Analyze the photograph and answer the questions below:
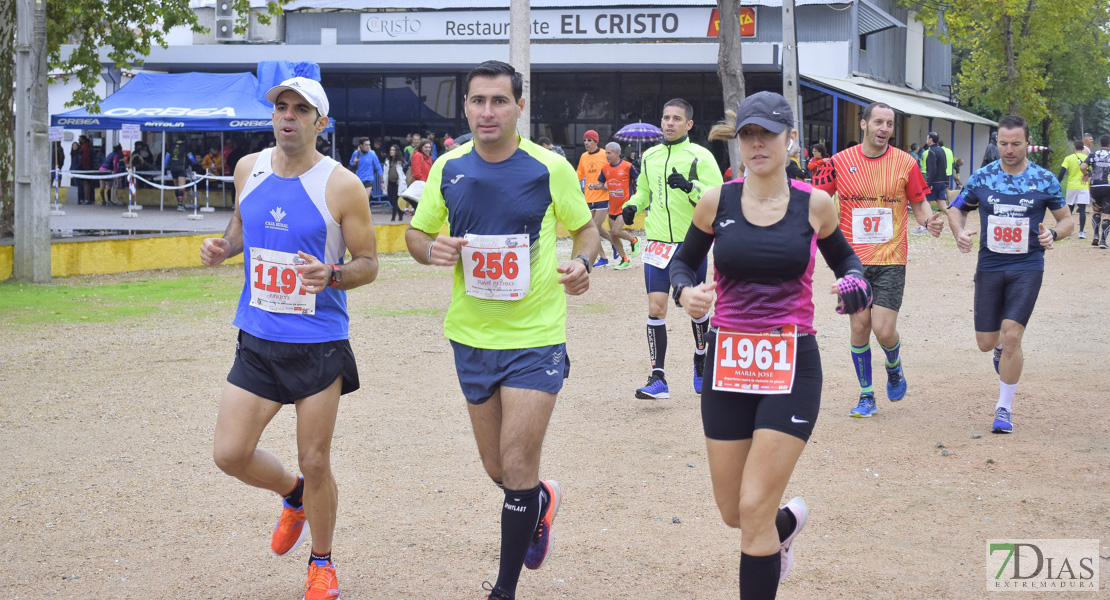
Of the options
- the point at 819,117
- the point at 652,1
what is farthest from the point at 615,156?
the point at 819,117

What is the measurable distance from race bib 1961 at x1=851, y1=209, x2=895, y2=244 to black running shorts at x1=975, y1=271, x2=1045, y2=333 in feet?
2.21

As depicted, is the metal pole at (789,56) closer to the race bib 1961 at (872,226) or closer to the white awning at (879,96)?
the white awning at (879,96)

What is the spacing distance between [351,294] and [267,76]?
9.16m

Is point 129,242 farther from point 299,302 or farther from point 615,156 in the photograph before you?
point 299,302

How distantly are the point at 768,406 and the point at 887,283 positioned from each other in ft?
13.7

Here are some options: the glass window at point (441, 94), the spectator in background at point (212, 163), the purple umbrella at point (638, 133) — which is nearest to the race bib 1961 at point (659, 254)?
the purple umbrella at point (638, 133)

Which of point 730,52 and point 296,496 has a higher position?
point 730,52

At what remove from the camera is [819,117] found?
36406 millimetres

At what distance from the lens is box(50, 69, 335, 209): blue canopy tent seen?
2720 cm

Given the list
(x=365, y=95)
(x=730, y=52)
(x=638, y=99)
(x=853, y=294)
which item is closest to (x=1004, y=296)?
(x=853, y=294)

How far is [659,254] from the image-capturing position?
857 centimetres

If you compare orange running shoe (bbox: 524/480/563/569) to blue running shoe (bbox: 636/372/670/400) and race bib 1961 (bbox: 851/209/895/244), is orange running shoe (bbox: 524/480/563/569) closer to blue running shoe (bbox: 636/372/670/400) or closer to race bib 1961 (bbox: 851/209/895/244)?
blue running shoe (bbox: 636/372/670/400)

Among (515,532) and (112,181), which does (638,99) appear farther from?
(515,532)

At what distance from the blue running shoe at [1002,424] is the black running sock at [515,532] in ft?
13.8
